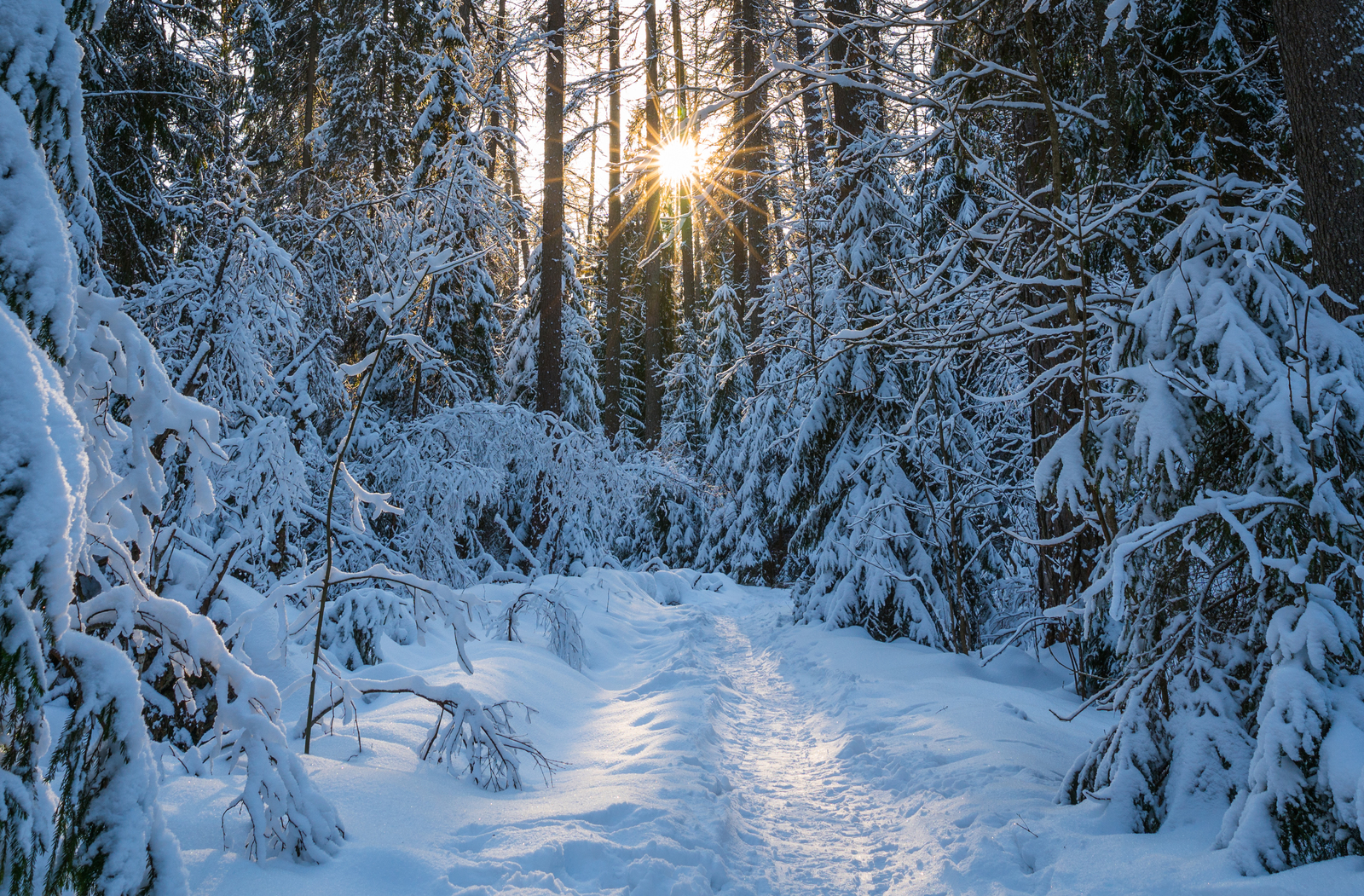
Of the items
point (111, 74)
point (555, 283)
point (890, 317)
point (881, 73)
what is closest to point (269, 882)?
point (890, 317)

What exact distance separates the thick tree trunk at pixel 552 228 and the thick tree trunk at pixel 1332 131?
8.92 meters

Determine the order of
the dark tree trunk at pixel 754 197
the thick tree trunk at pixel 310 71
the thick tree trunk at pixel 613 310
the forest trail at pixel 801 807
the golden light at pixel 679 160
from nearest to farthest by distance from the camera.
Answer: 1. the forest trail at pixel 801 807
2. the golden light at pixel 679 160
3. the dark tree trunk at pixel 754 197
4. the thick tree trunk at pixel 310 71
5. the thick tree trunk at pixel 613 310

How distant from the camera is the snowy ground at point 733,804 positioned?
96.3 inches

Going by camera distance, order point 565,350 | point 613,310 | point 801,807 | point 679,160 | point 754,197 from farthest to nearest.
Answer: point 613,310 < point 565,350 < point 754,197 < point 679,160 < point 801,807

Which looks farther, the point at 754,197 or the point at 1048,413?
the point at 754,197

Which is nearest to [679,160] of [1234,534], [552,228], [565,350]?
[1234,534]

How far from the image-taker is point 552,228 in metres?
10.9

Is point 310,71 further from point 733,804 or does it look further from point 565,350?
point 733,804

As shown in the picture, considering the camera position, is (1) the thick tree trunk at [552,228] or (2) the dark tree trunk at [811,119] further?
(1) the thick tree trunk at [552,228]

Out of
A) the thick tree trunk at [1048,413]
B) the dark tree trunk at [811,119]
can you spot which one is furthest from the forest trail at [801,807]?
the dark tree trunk at [811,119]

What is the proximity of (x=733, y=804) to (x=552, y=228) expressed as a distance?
361 inches

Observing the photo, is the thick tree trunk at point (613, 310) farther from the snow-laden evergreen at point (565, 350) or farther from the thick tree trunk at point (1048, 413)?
the thick tree trunk at point (1048, 413)

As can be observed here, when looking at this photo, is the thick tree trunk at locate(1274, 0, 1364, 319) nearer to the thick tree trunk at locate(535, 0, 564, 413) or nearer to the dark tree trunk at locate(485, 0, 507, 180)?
the dark tree trunk at locate(485, 0, 507, 180)

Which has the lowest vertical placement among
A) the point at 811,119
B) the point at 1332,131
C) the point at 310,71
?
the point at 1332,131
